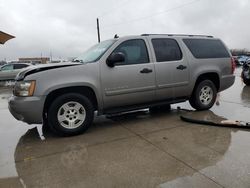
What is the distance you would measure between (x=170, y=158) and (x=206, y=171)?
0.58 metres

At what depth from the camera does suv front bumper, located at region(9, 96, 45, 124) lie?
4.39m

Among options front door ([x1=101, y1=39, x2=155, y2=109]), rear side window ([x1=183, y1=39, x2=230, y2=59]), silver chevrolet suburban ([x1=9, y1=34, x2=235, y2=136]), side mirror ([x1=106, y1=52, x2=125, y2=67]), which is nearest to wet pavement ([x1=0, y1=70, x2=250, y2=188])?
silver chevrolet suburban ([x1=9, y1=34, x2=235, y2=136])

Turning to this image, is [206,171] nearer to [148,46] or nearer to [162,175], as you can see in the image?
[162,175]

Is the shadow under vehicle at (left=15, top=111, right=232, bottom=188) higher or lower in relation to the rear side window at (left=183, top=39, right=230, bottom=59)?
lower

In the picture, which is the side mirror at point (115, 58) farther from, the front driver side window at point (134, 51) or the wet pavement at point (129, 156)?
the wet pavement at point (129, 156)

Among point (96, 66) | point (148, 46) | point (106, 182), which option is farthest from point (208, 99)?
point (106, 182)

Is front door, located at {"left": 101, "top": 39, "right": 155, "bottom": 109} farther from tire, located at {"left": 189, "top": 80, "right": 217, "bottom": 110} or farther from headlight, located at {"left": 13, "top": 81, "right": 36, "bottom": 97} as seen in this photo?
tire, located at {"left": 189, "top": 80, "right": 217, "bottom": 110}

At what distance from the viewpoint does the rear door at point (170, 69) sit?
561 centimetres

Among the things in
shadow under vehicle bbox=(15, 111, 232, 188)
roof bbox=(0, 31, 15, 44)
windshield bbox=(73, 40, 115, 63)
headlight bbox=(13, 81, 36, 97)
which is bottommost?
shadow under vehicle bbox=(15, 111, 232, 188)

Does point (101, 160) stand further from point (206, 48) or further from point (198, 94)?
point (206, 48)

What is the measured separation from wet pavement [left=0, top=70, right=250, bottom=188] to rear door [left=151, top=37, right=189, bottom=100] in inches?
28.0

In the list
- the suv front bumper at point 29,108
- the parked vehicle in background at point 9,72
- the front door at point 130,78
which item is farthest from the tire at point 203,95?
the parked vehicle in background at point 9,72

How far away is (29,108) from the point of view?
14.4 ft

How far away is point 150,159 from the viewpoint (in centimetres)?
361
